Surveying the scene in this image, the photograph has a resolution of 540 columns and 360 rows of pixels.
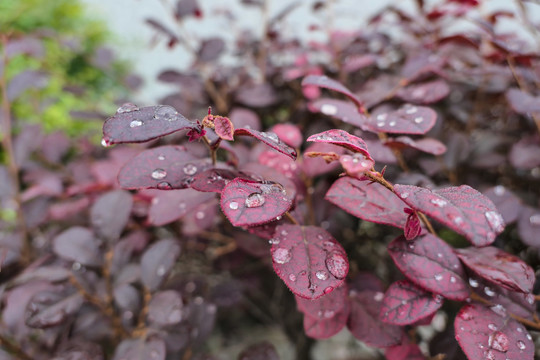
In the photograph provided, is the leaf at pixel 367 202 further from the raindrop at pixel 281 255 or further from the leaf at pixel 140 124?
the leaf at pixel 140 124

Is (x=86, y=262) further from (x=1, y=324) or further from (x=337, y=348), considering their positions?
(x=337, y=348)

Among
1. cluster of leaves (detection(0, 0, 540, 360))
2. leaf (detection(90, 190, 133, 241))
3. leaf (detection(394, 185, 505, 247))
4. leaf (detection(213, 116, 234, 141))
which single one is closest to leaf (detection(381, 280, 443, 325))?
cluster of leaves (detection(0, 0, 540, 360))

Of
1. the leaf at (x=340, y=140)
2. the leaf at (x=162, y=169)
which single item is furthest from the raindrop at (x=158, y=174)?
the leaf at (x=340, y=140)

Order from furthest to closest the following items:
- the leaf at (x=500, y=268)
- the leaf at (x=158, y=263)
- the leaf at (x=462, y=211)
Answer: the leaf at (x=158, y=263)
the leaf at (x=500, y=268)
the leaf at (x=462, y=211)

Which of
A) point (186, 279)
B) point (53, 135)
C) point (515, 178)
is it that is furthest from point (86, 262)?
point (515, 178)

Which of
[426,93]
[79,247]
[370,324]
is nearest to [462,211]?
[370,324]
